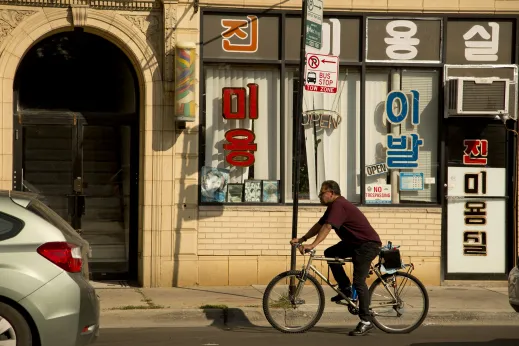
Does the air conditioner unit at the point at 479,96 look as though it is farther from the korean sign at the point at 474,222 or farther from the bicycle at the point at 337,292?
the bicycle at the point at 337,292

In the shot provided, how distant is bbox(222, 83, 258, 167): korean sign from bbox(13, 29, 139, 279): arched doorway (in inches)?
52.3

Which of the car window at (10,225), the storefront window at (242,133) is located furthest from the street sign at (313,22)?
the car window at (10,225)

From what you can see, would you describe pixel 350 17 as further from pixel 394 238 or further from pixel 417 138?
pixel 394 238

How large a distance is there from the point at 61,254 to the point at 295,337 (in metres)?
3.40

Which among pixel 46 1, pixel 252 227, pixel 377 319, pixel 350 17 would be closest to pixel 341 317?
pixel 377 319

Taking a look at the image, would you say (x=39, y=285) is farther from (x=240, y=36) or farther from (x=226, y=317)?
(x=240, y=36)

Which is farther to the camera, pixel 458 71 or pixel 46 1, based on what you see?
pixel 458 71

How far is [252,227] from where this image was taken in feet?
44.4

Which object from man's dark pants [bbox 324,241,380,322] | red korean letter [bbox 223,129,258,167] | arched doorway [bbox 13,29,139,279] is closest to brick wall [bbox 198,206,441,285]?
red korean letter [bbox 223,129,258,167]

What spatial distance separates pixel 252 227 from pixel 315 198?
1062 mm

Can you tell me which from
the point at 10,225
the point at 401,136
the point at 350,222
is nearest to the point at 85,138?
the point at 401,136

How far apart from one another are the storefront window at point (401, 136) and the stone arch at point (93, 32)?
3181mm

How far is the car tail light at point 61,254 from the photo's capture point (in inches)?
292

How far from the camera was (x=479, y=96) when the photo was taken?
537 inches
